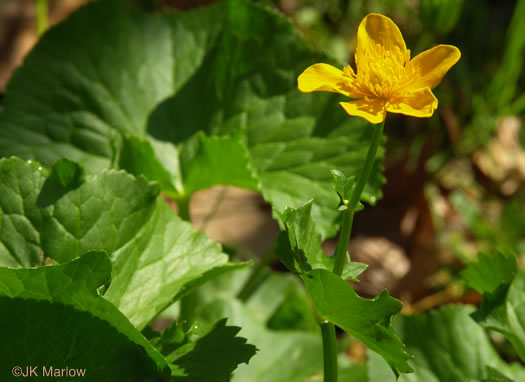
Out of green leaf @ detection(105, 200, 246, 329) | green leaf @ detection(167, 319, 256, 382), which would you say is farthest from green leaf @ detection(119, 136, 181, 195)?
green leaf @ detection(167, 319, 256, 382)

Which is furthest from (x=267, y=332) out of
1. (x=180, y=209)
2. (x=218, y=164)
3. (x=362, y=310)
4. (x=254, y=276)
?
(x=362, y=310)

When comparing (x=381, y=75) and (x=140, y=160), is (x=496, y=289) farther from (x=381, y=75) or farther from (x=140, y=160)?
(x=140, y=160)

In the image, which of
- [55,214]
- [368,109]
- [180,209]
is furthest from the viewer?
[180,209]

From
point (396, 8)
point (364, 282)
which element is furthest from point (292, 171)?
point (396, 8)

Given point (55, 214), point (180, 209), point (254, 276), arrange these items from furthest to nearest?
point (254, 276) → point (180, 209) → point (55, 214)

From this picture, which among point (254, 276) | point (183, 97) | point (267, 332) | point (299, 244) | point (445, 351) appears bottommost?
point (267, 332)

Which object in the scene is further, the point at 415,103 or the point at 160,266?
the point at 160,266

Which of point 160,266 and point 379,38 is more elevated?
point 379,38
